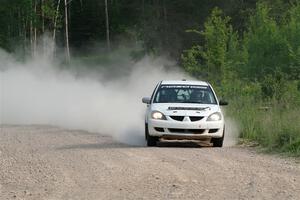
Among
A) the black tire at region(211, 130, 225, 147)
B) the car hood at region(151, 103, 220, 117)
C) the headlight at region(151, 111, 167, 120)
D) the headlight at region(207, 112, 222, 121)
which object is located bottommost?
the black tire at region(211, 130, 225, 147)

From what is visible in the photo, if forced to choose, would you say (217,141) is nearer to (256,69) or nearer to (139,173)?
(139,173)

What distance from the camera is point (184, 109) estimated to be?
17.0 meters

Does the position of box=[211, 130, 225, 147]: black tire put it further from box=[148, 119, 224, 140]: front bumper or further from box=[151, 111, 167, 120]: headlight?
box=[151, 111, 167, 120]: headlight

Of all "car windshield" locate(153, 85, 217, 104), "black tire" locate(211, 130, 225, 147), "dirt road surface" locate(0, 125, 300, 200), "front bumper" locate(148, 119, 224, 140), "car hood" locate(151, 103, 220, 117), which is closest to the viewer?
"dirt road surface" locate(0, 125, 300, 200)

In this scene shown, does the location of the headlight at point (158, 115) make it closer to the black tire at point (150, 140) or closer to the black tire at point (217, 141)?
the black tire at point (150, 140)

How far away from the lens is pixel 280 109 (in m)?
22.2

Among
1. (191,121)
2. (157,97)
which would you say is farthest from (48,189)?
(157,97)

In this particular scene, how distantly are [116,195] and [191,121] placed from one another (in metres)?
7.16

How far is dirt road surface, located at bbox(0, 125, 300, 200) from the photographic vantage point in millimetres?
9938

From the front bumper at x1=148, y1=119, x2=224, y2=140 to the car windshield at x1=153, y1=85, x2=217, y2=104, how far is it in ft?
4.78

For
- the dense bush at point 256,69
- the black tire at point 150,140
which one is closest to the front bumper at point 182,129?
the black tire at point 150,140

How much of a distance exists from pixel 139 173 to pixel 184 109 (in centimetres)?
539

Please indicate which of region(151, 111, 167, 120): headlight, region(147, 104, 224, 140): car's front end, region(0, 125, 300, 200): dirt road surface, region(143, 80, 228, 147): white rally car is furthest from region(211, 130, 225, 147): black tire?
region(151, 111, 167, 120): headlight

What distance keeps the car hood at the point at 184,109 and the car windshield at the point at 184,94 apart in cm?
59
